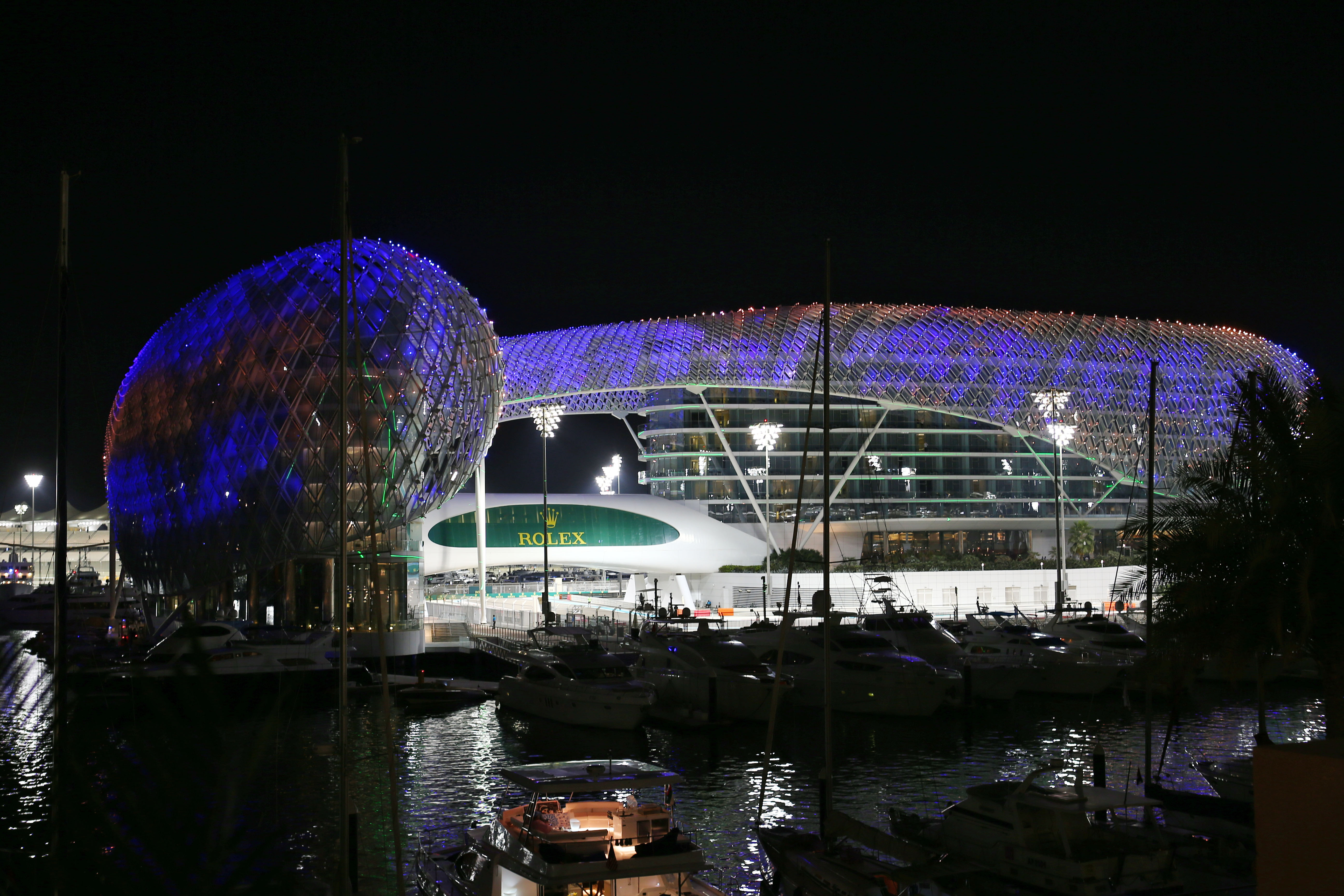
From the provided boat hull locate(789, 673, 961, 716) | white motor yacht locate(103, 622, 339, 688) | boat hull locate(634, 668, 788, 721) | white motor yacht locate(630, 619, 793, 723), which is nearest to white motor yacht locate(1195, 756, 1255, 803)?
boat hull locate(789, 673, 961, 716)

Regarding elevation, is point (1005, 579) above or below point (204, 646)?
below

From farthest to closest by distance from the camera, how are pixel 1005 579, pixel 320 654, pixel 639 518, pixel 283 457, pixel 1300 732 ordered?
pixel 639 518
pixel 1005 579
pixel 283 457
pixel 320 654
pixel 1300 732

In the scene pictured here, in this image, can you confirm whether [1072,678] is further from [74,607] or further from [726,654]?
[74,607]

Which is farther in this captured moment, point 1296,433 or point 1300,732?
point 1300,732

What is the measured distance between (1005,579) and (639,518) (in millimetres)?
26844

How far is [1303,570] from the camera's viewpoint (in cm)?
1523

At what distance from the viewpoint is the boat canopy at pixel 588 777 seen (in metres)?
16.0

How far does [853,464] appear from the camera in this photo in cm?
8588

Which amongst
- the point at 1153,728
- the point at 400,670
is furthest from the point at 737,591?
the point at 1153,728

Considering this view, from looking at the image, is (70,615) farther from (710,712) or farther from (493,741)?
(710,712)

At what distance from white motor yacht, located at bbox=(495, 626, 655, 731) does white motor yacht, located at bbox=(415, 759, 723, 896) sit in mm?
13488

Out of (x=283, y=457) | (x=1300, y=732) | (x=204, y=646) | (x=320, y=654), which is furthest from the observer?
(x=283, y=457)

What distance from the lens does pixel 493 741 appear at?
30.8 metres

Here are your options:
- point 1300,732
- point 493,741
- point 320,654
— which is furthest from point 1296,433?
point 320,654
